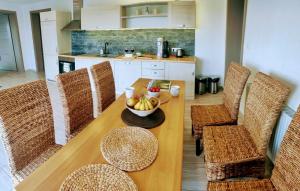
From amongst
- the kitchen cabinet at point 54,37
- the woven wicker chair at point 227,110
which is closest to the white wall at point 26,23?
the kitchen cabinet at point 54,37

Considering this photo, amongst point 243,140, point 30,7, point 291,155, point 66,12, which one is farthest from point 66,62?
point 291,155

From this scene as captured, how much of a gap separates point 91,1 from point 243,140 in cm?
476

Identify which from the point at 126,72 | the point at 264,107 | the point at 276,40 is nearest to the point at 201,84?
the point at 126,72

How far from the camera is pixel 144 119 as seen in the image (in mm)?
1620

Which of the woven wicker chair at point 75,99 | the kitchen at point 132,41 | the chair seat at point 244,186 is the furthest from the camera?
the kitchen at point 132,41

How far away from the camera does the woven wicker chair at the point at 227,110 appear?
215 centimetres

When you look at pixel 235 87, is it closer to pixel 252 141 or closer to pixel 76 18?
pixel 252 141

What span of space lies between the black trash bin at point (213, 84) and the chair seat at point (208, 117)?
6.76 ft

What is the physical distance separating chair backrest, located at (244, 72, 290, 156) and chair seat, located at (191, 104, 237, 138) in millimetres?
362

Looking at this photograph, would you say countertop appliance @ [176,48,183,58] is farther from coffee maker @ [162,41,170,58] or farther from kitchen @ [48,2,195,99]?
coffee maker @ [162,41,170,58]

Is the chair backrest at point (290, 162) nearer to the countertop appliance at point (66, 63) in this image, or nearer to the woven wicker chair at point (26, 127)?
the woven wicker chair at point (26, 127)

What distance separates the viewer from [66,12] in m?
5.45

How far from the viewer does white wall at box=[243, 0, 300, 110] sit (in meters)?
1.73

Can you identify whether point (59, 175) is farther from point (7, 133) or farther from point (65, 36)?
point (65, 36)
